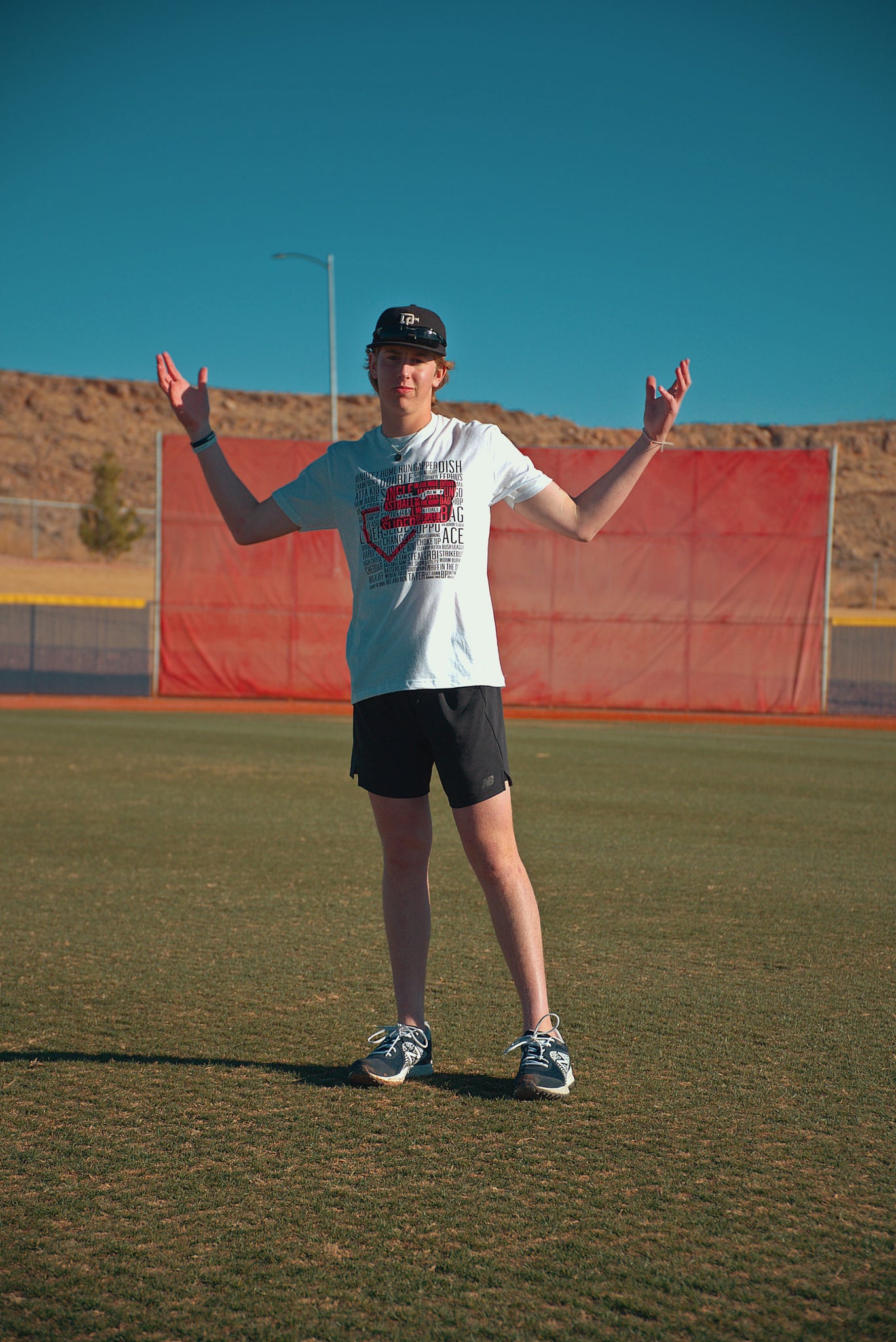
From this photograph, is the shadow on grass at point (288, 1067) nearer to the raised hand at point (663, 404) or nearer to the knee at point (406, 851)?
the knee at point (406, 851)

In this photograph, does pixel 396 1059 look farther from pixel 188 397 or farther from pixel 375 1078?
pixel 188 397

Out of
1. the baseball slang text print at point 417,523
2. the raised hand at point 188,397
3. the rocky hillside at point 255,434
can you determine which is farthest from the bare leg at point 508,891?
the rocky hillside at point 255,434

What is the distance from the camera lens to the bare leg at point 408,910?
3.45m

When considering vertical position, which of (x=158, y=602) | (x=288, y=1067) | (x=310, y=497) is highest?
(x=310, y=497)

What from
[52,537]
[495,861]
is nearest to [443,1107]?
[495,861]

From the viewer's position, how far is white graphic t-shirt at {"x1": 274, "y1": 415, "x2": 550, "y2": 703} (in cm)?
321

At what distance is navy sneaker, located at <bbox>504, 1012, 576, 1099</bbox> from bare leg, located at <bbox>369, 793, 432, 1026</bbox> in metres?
0.34

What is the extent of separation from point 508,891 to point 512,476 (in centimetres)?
113

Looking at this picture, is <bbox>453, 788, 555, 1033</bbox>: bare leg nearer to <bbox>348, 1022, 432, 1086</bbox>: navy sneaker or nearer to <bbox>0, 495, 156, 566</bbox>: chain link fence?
<bbox>348, 1022, 432, 1086</bbox>: navy sneaker

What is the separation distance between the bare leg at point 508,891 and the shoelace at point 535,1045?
0.08ft

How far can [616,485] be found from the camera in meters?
3.40

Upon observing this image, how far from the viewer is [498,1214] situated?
98.0 inches

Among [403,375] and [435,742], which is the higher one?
[403,375]

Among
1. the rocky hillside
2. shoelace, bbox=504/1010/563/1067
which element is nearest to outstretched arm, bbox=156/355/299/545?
shoelace, bbox=504/1010/563/1067
